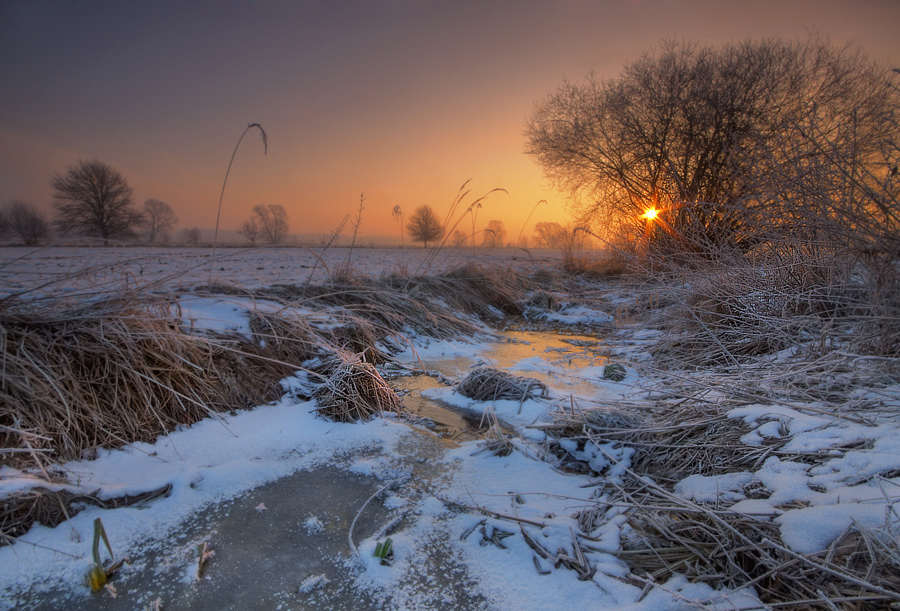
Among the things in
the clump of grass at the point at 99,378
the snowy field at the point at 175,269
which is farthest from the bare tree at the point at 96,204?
the clump of grass at the point at 99,378

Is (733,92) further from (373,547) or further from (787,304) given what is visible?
(373,547)

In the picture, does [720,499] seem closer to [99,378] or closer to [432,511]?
[432,511]

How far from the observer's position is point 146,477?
5.78 ft

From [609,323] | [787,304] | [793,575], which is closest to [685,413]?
[793,575]

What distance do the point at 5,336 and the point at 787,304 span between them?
178 inches

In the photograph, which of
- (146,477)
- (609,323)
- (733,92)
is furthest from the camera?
(733,92)

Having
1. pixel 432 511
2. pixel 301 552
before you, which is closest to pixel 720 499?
pixel 432 511

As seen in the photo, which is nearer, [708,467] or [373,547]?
[373,547]

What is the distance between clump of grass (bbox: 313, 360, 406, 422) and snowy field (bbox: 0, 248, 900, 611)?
0.31 feet

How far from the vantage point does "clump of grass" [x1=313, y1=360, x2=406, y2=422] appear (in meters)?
2.46

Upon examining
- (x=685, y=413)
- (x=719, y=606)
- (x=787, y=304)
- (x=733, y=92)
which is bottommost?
Answer: (x=719, y=606)

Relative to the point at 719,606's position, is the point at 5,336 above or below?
above

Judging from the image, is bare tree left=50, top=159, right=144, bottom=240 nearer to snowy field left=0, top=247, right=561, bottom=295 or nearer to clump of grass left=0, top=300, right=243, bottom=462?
snowy field left=0, top=247, right=561, bottom=295

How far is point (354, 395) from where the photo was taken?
252 cm
